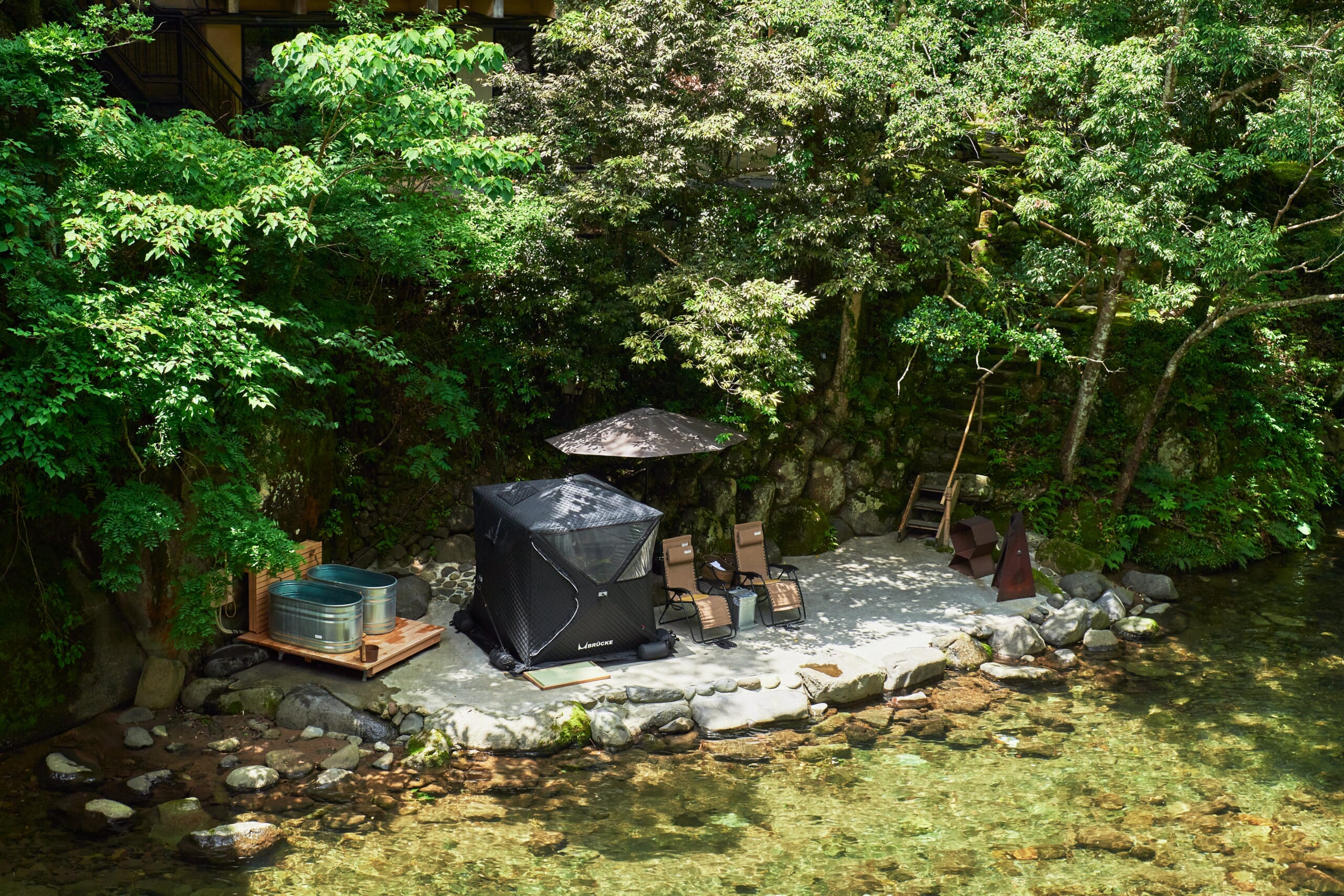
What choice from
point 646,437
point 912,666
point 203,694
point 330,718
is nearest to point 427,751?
point 330,718

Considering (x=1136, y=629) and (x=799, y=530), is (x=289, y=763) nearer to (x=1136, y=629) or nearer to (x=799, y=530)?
(x=799, y=530)

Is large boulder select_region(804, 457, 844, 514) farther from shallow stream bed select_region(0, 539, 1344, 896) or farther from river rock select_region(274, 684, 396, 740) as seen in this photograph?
river rock select_region(274, 684, 396, 740)

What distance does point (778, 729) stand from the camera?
30.9 feet

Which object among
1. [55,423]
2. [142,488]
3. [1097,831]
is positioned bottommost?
[1097,831]

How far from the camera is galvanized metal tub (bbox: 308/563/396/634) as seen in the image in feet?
32.3

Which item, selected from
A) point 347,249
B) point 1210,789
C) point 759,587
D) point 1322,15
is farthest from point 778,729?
point 1322,15

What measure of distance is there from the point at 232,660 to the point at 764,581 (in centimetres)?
A: 551

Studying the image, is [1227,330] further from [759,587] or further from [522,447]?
[522,447]

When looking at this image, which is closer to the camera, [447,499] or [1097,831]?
[1097,831]

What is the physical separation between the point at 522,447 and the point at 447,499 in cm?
122

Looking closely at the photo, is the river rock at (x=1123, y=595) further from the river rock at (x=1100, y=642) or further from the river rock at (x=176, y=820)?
the river rock at (x=176, y=820)

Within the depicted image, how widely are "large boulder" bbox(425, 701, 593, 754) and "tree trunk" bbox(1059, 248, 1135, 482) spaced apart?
8734mm

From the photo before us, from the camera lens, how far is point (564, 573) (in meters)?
9.63

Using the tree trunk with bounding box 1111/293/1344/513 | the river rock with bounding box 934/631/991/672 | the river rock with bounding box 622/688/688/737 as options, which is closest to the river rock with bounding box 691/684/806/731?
the river rock with bounding box 622/688/688/737
